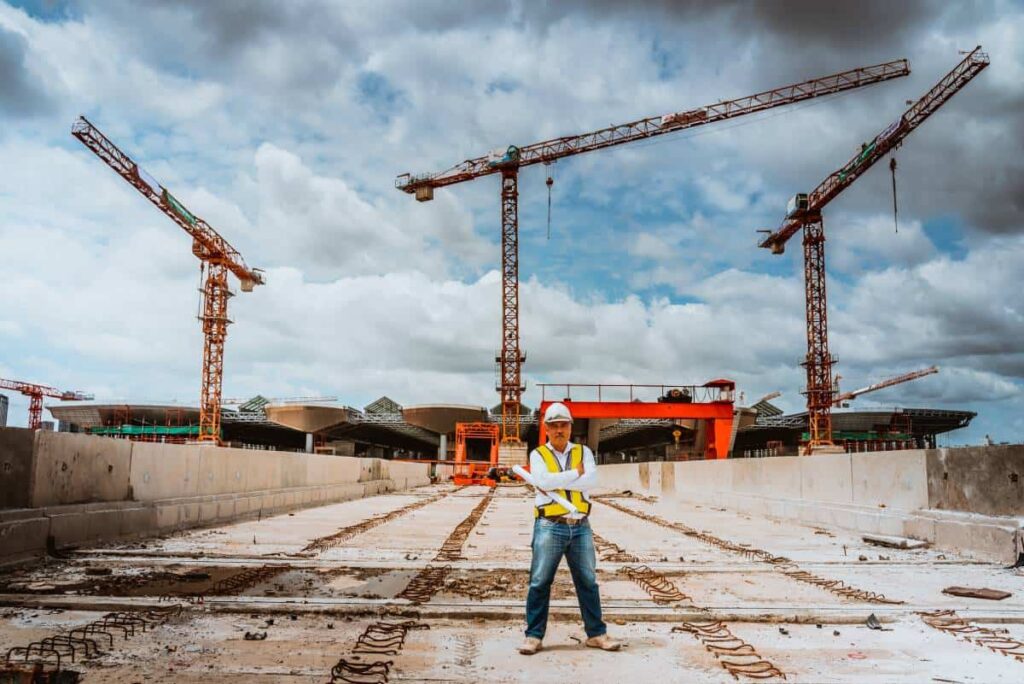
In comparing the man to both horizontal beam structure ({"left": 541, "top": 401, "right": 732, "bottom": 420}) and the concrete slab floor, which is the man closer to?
the concrete slab floor

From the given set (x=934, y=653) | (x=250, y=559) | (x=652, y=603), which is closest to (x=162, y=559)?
(x=250, y=559)

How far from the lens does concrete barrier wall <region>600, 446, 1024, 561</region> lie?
820cm

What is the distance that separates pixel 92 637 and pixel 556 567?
2884 mm

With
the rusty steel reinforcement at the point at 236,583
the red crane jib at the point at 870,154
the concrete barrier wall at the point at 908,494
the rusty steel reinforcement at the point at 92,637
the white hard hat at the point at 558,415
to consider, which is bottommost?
the rusty steel reinforcement at the point at 236,583

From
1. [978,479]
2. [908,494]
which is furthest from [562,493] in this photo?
[908,494]

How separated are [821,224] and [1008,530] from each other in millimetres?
73867

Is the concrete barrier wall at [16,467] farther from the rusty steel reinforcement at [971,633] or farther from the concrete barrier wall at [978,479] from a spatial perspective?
the concrete barrier wall at [978,479]

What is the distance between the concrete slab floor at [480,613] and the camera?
4246 millimetres

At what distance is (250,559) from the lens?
7992mm

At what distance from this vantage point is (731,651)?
464 centimetres

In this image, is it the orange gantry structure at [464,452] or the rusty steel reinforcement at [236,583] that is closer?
the rusty steel reinforcement at [236,583]

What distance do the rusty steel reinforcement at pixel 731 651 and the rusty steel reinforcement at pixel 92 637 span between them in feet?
11.5

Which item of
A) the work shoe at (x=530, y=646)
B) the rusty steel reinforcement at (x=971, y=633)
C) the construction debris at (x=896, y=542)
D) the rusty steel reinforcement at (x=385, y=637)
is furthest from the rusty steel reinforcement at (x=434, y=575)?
the construction debris at (x=896, y=542)

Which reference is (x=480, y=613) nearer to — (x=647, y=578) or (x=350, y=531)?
(x=647, y=578)
